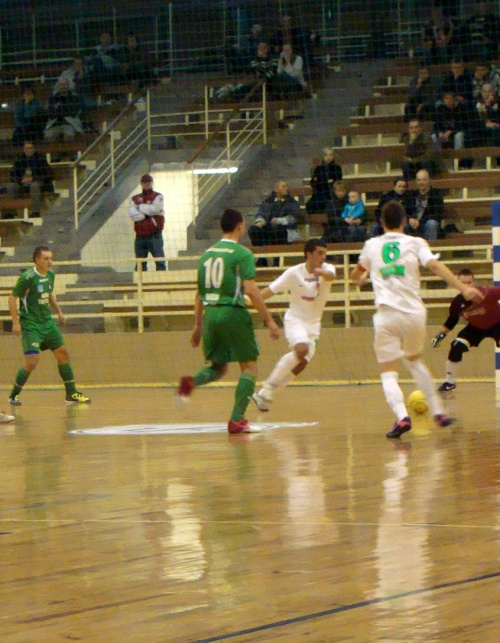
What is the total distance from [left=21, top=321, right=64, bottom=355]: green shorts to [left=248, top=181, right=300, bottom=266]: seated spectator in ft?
19.2

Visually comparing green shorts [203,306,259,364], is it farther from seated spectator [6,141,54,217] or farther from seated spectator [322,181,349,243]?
seated spectator [6,141,54,217]

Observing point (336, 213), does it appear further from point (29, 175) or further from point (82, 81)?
point (82, 81)

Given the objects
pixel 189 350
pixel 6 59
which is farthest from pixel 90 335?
pixel 6 59

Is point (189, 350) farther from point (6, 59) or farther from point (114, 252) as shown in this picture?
point (6, 59)

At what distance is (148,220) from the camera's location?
2070 cm

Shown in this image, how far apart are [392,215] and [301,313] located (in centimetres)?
317

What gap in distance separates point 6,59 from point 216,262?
2005 cm

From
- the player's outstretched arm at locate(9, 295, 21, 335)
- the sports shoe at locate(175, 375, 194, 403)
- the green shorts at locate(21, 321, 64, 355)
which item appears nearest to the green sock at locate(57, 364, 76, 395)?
the green shorts at locate(21, 321, 64, 355)

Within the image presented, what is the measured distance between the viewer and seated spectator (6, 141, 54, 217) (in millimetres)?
24266

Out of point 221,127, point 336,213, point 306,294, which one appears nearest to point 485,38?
point 221,127

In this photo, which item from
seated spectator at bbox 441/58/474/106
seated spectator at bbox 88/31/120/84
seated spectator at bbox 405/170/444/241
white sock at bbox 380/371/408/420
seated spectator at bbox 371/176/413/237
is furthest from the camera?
seated spectator at bbox 88/31/120/84

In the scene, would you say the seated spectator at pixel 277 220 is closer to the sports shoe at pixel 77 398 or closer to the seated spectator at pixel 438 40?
the seated spectator at pixel 438 40

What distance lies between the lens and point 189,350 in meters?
19.0

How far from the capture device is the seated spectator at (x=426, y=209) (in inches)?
744
